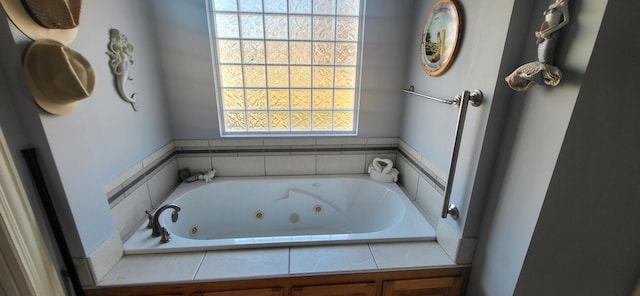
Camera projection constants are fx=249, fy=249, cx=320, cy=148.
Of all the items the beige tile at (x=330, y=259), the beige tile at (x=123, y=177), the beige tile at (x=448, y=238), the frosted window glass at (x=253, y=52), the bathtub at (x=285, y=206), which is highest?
the frosted window glass at (x=253, y=52)

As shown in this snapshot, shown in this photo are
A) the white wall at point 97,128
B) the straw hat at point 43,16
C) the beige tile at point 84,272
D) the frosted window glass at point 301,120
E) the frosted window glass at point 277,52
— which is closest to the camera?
the straw hat at point 43,16

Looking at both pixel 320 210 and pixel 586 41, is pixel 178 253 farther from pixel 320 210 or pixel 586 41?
pixel 586 41

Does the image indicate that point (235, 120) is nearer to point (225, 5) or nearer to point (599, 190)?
point (225, 5)

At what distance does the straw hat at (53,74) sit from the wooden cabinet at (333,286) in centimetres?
84

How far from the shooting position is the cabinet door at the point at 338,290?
3.96 feet

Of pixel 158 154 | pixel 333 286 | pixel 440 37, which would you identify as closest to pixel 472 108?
pixel 440 37

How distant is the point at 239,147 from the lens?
2061 mm

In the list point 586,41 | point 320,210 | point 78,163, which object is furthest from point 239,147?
point 586,41

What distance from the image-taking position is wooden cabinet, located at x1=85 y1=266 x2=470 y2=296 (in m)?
1.14

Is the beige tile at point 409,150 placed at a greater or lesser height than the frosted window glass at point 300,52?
lesser

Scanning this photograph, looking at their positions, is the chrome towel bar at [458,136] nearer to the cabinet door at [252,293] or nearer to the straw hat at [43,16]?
the cabinet door at [252,293]

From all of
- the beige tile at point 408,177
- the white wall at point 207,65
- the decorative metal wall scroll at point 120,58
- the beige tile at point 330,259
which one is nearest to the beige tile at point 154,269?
the beige tile at point 330,259

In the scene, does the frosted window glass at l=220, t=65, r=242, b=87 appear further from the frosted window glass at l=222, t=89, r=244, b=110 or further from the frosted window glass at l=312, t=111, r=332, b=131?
the frosted window glass at l=312, t=111, r=332, b=131

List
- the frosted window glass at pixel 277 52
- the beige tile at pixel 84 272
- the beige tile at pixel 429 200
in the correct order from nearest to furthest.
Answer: the beige tile at pixel 84 272, the beige tile at pixel 429 200, the frosted window glass at pixel 277 52
